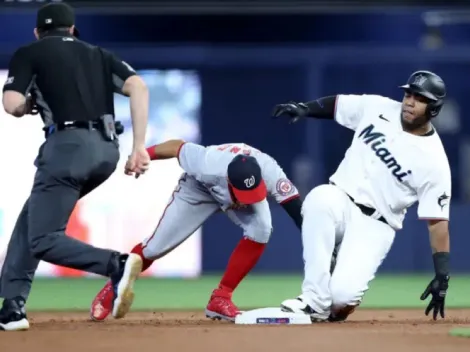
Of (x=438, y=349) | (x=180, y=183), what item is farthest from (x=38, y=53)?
(x=438, y=349)

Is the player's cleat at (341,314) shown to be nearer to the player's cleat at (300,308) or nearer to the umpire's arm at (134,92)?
the player's cleat at (300,308)

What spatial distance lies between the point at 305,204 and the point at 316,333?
4.03ft

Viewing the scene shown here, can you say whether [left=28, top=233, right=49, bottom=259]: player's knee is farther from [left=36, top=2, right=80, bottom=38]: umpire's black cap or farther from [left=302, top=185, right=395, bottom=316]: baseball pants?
[left=302, top=185, right=395, bottom=316]: baseball pants

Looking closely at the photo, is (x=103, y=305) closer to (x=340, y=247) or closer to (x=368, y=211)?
(x=340, y=247)

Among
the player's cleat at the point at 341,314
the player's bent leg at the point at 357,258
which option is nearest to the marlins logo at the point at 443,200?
the player's bent leg at the point at 357,258

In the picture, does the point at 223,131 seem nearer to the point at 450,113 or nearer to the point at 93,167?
the point at 450,113

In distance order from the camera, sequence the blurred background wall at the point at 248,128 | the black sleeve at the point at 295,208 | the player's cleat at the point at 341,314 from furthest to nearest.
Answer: the blurred background wall at the point at 248,128, the black sleeve at the point at 295,208, the player's cleat at the point at 341,314

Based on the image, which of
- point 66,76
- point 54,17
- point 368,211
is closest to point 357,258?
point 368,211

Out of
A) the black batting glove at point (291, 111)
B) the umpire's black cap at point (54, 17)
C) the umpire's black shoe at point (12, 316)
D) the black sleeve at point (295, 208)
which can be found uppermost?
the umpire's black cap at point (54, 17)

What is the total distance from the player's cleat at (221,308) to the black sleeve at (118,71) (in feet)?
4.83

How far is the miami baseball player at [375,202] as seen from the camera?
710 cm

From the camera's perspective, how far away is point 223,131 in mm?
12641

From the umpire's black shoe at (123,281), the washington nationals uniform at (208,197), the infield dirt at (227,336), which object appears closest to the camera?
the infield dirt at (227,336)

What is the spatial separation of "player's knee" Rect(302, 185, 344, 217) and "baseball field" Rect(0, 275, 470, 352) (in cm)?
64
